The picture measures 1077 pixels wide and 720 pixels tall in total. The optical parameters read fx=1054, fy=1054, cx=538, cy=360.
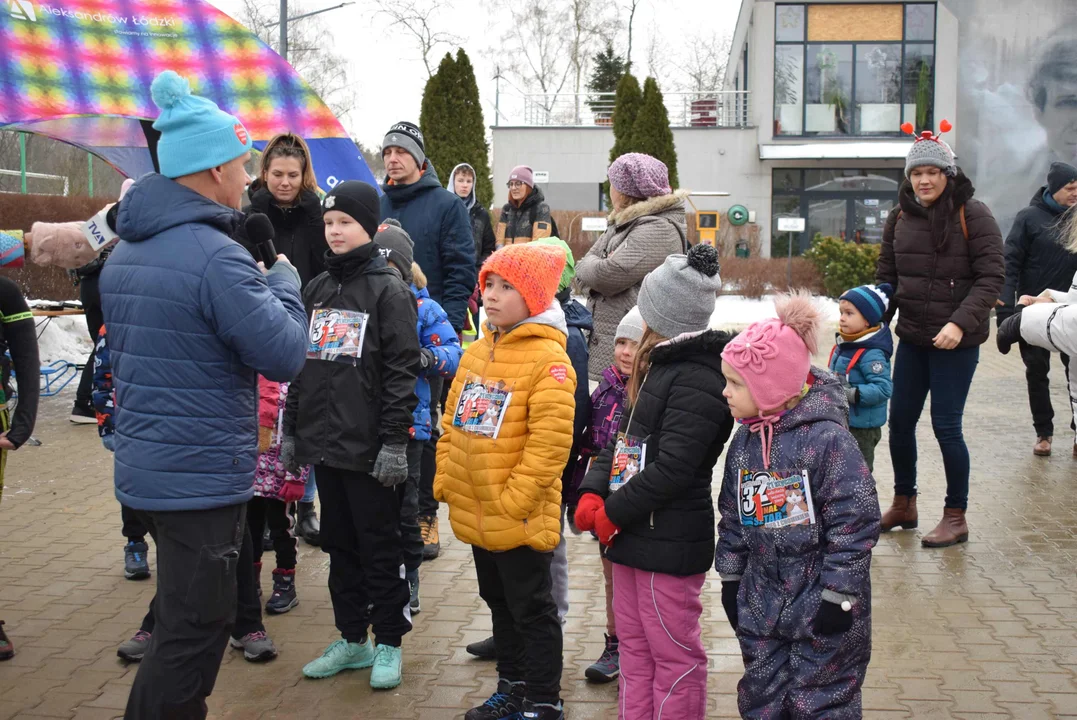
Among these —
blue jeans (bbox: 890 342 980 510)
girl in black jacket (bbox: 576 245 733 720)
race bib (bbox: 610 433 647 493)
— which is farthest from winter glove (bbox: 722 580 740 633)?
blue jeans (bbox: 890 342 980 510)

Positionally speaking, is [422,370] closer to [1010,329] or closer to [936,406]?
[1010,329]

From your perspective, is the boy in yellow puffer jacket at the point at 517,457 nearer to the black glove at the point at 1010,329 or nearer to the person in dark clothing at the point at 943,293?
the black glove at the point at 1010,329

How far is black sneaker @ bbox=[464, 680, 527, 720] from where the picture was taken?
398 cm

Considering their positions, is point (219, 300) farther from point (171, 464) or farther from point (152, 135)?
point (152, 135)

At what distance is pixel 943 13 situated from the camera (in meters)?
31.7

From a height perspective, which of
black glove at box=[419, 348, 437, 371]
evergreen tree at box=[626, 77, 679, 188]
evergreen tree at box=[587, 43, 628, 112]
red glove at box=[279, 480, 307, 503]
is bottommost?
red glove at box=[279, 480, 307, 503]

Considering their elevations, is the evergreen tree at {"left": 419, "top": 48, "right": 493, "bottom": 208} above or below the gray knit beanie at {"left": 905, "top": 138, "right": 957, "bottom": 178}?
above

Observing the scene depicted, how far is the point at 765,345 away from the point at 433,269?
317 cm

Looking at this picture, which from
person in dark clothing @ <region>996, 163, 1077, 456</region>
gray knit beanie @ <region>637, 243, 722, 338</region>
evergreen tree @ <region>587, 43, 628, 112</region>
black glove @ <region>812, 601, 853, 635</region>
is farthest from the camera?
evergreen tree @ <region>587, 43, 628, 112</region>

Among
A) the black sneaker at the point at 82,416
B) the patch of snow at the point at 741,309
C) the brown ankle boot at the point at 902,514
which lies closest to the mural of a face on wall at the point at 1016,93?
the patch of snow at the point at 741,309

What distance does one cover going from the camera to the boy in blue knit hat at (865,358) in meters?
5.96

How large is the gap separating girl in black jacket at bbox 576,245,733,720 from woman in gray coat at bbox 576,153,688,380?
4.69 feet

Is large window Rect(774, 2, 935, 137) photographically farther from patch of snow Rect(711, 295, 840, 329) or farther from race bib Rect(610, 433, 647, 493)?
race bib Rect(610, 433, 647, 493)

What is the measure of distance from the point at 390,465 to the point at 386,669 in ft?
2.83
